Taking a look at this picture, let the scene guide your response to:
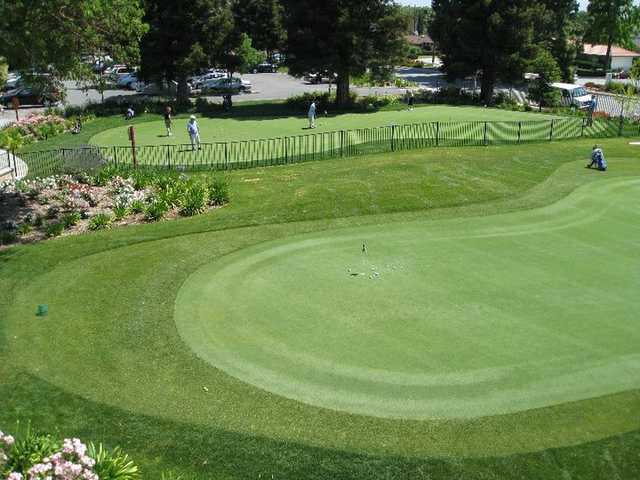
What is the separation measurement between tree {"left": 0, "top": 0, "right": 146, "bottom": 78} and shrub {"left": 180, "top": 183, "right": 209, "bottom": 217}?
15.7 ft

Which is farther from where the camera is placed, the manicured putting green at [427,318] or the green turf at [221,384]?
the manicured putting green at [427,318]

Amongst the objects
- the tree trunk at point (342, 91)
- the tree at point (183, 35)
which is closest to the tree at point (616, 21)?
the tree trunk at point (342, 91)

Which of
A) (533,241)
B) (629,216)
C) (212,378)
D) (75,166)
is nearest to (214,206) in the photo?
(75,166)

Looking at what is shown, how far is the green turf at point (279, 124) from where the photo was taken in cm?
3719

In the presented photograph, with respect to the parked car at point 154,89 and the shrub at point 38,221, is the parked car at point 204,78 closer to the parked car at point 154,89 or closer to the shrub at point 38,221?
the parked car at point 154,89

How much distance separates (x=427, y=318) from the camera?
13125 mm

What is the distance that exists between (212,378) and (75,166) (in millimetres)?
16074

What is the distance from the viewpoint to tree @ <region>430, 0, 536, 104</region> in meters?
52.6

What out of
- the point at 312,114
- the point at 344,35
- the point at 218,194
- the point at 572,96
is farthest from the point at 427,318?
the point at 572,96

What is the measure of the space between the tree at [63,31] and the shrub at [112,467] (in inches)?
543

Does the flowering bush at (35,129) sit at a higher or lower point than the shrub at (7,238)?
higher

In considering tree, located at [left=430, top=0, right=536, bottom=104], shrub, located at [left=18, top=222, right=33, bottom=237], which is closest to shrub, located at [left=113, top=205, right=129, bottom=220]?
shrub, located at [left=18, top=222, right=33, bottom=237]

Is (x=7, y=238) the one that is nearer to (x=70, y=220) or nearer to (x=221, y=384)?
(x=70, y=220)

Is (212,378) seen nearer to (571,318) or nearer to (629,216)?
(571,318)
